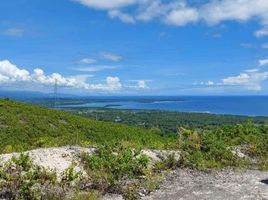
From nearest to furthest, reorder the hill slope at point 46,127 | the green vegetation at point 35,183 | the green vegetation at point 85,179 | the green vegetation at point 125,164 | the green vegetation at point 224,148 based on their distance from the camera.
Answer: the green vegetation at point 35,183 → the green vegetation at point 85,179 → the green vegetation at point 125,164 → the green vegetation at point 224,148 → the hill slope at point 46,127

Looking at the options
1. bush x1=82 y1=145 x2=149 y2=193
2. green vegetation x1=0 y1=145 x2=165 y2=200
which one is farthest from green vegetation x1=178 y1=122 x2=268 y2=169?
green vegetation x1=0 y1=145 x2=165 y2=200

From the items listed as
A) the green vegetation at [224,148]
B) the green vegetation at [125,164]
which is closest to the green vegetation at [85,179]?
the green vegetation at [125,164]

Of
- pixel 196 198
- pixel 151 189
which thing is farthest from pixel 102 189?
pixel 196 198

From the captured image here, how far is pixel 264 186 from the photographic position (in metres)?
13.4

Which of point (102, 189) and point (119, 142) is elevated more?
point (119, 142)

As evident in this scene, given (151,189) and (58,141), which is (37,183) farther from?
(58,141)

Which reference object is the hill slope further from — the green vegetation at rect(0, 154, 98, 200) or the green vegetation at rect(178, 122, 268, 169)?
the green vegetation at rect(0, 154, 98, 200)

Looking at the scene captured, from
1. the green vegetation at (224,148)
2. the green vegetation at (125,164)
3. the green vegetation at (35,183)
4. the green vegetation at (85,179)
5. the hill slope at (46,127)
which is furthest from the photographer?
the hill slope at (46,127)

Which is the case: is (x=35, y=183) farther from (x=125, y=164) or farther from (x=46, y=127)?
(x=46, y=127)

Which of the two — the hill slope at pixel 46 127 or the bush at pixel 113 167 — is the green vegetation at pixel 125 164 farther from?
the hill slope at pixel 46 127

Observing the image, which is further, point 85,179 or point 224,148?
point 224,148

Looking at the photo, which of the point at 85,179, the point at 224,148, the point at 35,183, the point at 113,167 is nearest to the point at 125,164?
the point at 113,167

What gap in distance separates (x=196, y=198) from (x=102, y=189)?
8.79 ft

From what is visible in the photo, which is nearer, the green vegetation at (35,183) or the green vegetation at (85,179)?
the green vegetation at (35,183)
